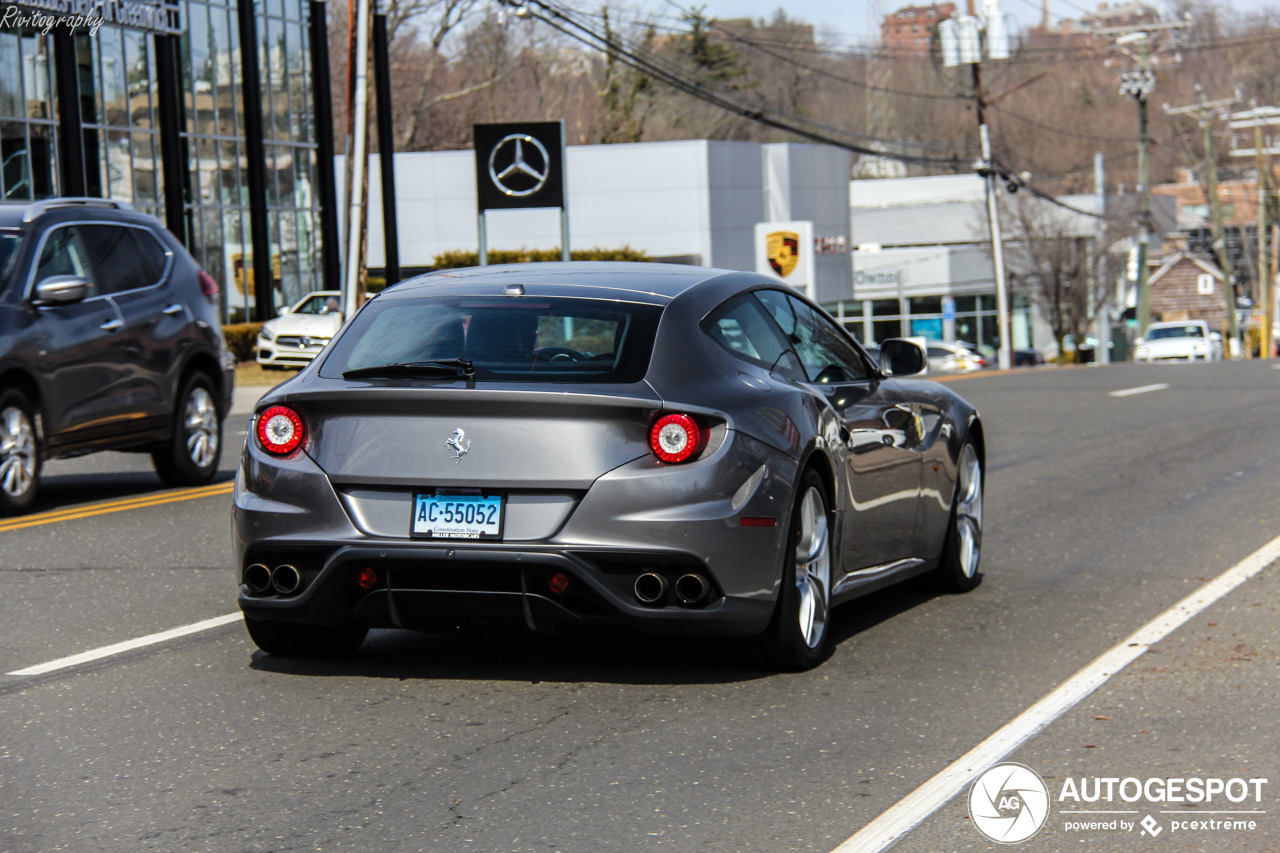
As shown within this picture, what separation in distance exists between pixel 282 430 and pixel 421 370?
530mm

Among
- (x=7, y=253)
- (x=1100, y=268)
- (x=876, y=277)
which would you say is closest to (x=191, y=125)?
(x=7, y=253)

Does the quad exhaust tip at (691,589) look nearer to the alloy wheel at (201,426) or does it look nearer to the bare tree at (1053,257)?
the alloy wheel at (201,426)

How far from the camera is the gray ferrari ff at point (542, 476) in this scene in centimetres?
562

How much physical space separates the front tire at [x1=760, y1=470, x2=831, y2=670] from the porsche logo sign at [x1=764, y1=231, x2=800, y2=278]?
31.3 m

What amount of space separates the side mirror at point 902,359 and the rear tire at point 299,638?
2693 mm

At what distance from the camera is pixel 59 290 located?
10734mm

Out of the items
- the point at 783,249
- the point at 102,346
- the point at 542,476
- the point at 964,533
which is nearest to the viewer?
the point at 542,476

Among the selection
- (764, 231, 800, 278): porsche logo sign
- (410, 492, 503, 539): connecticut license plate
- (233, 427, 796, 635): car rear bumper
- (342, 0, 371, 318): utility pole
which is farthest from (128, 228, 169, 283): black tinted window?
(764, 231, 800, 278): porsche logo sign

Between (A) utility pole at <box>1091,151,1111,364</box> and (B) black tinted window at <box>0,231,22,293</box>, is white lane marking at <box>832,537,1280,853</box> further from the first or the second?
(A) utility pole at <box>1091,151,1111,364</box>

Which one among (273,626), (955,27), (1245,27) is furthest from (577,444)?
(1245,27)

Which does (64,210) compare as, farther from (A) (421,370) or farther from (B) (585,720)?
(B) (585,720)

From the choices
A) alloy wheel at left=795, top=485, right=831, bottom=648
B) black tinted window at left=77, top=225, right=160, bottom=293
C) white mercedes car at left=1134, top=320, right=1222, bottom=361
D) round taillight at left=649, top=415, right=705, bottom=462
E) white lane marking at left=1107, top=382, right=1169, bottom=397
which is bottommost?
white mercedes car at left=1134, top=320, right=1222, bottom=361

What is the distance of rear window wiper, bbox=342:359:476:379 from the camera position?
5816mm

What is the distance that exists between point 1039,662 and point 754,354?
1.61 m
